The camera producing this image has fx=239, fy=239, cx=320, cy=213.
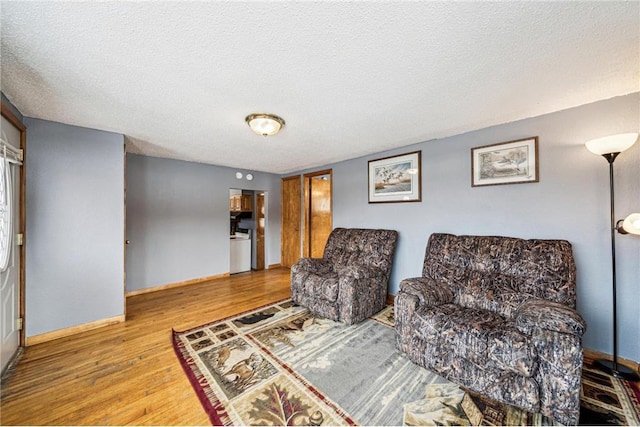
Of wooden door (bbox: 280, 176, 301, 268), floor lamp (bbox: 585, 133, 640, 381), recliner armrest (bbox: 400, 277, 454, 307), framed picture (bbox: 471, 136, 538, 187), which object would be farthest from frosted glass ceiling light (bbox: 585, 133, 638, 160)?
wooden door (bbox: 280, 176, 301, 268)

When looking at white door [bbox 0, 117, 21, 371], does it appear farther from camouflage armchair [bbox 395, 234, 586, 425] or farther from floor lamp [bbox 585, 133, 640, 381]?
floor lamp [bbox 585, 133, 640, 381]

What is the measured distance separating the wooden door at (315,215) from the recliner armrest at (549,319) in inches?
145

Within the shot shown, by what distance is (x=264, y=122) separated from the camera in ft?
7.80

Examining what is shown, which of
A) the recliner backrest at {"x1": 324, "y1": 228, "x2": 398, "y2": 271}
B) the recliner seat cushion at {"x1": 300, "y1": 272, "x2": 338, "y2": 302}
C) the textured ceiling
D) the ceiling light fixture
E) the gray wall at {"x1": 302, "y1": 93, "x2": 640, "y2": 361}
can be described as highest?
the textured ceiling

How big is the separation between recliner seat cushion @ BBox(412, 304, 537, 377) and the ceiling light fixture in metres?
2.22

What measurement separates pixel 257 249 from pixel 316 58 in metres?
4.99

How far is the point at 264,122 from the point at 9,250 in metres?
2.47

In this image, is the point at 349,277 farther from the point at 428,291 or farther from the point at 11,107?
the point at 11,107

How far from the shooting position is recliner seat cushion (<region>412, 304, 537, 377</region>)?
1.56 m

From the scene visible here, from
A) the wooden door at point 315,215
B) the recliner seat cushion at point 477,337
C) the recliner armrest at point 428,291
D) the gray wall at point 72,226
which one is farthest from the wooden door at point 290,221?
the recliner seat cushion at point 477,337

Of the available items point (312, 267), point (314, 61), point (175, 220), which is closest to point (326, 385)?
point (312, 267)

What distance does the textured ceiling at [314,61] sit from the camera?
3.91 ft

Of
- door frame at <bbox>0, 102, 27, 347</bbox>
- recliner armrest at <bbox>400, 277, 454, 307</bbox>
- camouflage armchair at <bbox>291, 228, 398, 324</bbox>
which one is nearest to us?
recliner armrest at <bbox>400, 277, 454, 307</bbox>

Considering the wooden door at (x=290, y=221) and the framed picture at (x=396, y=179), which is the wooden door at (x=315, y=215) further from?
the framed picture at (x=396, y=179)
